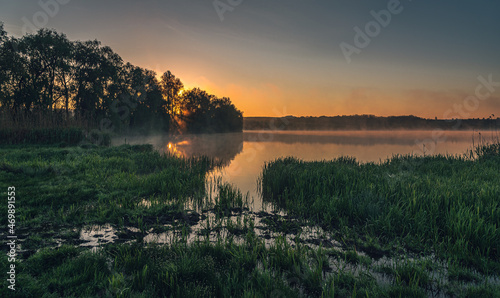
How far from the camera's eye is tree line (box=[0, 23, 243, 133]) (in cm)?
3462

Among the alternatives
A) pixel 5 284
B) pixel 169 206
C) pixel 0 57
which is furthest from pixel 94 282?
pixel 0 57

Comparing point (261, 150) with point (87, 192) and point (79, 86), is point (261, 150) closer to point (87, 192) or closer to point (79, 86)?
point (87, 192)

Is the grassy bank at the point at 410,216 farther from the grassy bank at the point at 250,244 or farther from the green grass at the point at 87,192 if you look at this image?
the green grass at the point at 87,192

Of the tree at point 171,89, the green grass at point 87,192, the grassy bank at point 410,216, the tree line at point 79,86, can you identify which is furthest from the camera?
the tree at point 171,89

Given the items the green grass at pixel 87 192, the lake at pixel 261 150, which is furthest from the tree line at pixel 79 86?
the green grass at pixel 87 192

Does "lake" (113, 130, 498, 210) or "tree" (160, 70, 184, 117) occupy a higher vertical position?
"tree" (160, 70, 184, 117)

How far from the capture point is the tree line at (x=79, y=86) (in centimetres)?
3462

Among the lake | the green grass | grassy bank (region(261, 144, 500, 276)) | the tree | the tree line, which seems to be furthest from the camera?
the tree

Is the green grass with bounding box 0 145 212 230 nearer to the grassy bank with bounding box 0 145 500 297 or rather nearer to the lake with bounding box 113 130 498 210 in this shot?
the grassy bank with bounding box 0 145 500 297

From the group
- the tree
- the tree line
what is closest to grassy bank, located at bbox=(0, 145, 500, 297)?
the tree line

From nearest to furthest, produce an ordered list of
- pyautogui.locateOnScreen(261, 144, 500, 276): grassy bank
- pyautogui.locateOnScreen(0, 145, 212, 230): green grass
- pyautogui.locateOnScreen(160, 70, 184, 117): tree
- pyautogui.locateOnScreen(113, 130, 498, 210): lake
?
pyautogui.locateOnScreen(261, 144, 500, 276): grassy bank
pyautogui.locateOnScreen(0, 145, 212, 230): green grass
pyautogui.locateOnScreen(113, 130, 498, 210): lake
pyautogui.locateOnScreen(160, 70, 184, 117): tree

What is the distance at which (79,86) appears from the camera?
158 ft

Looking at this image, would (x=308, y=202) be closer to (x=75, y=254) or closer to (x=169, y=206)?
(x=169, y=206)

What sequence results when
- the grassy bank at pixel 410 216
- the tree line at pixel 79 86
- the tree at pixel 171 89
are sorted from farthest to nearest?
the tree at pixel 171 89 → the tree line at pixel 79 86 → the grassy bank at pixel 410 216
